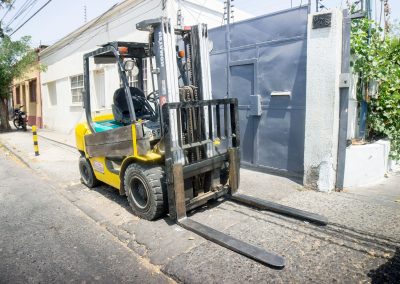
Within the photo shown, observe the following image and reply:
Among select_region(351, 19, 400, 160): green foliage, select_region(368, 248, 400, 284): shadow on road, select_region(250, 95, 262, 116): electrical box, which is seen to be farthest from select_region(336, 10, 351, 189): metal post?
select_region(368, 248, 400, 284): shadow on road

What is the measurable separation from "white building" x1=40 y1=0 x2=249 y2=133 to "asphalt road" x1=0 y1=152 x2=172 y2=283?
2493 mm

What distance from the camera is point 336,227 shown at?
415 centimetres

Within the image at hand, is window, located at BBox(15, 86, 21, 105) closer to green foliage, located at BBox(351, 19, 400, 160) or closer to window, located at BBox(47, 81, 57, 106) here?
window, located at BBox(47, 81, 57, 106)

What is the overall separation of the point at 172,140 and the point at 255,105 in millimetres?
2989

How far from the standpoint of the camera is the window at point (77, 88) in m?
14.0

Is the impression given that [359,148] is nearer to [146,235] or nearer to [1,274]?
[146,235]

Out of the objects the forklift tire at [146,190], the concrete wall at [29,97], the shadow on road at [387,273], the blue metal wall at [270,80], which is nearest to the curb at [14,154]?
the forklift tire at [146,190]

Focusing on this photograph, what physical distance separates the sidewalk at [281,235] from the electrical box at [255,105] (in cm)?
147

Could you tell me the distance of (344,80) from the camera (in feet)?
17.0

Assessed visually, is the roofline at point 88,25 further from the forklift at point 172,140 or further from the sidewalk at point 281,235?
the sidewalk at point 281,235

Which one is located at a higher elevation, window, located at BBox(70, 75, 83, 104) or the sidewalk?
window, located at BBox(70, 75, 83, 104)

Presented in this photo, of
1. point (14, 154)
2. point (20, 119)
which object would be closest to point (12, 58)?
point (20, 119)

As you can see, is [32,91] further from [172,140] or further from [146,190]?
[172,140]

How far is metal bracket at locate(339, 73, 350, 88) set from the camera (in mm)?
5148
